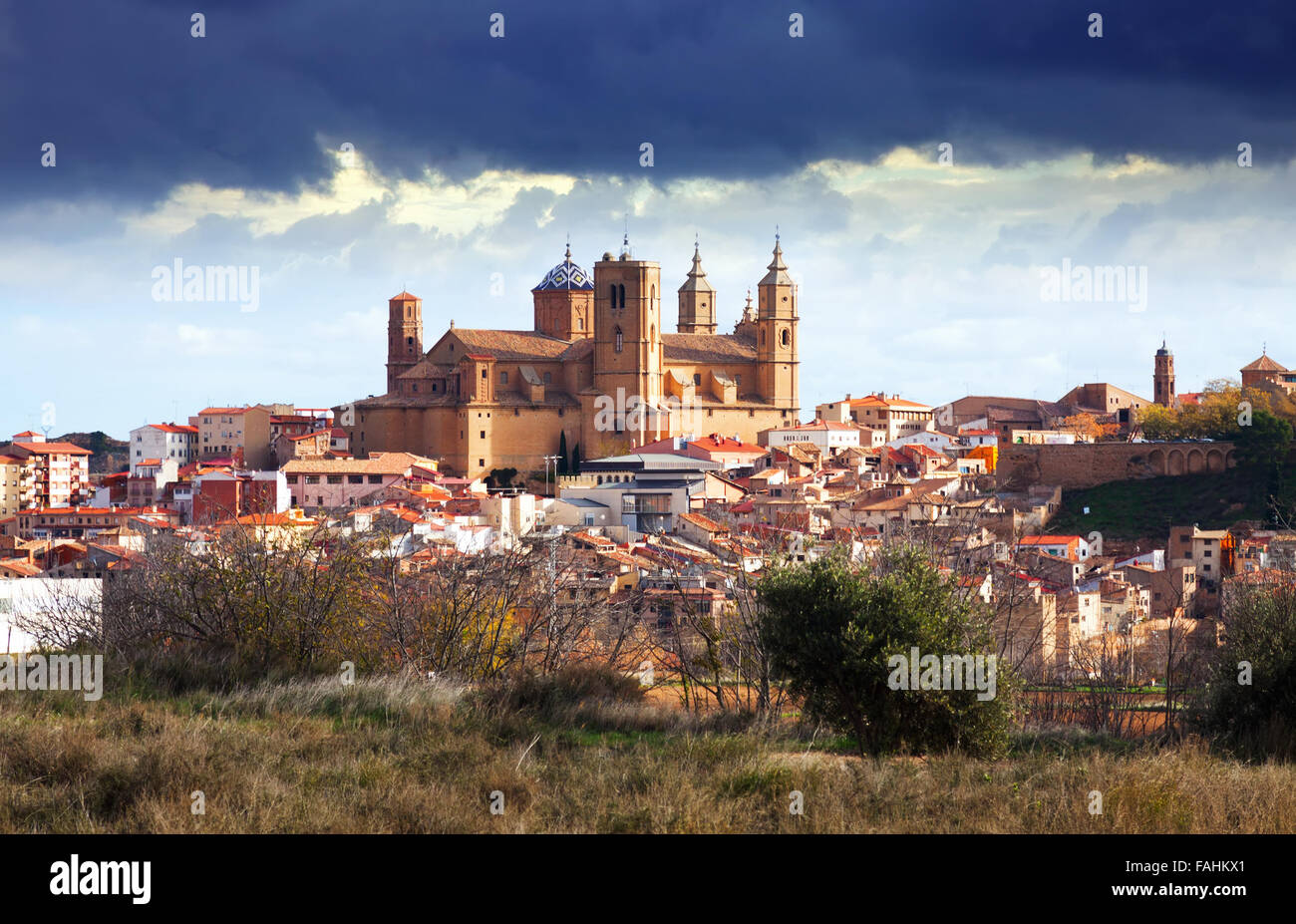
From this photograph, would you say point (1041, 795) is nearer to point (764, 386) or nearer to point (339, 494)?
point (339, 494)

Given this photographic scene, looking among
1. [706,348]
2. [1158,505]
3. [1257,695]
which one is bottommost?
[1257,695]

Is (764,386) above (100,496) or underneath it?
above

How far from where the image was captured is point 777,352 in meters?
60.0

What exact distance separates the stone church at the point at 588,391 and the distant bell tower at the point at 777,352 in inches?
2.0

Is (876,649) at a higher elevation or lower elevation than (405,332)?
lower

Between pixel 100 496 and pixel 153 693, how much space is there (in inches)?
1842

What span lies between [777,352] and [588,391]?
28.2 ft

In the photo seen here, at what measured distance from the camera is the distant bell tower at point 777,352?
59.9 metres

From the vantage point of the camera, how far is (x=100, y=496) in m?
52.4

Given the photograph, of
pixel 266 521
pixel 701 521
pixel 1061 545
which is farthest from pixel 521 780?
pixel 1061 545

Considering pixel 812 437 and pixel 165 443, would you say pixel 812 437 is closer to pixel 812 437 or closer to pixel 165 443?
pixel 812 437

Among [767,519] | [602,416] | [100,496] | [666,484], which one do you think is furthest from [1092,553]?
[100,496]

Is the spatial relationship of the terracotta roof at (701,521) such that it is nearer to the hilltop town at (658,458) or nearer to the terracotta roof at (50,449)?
the hilltop town at (658,458)

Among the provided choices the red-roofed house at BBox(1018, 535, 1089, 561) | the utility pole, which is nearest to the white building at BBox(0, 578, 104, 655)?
the red-roofed house at BBox(1018, 535, 1089, 561)
